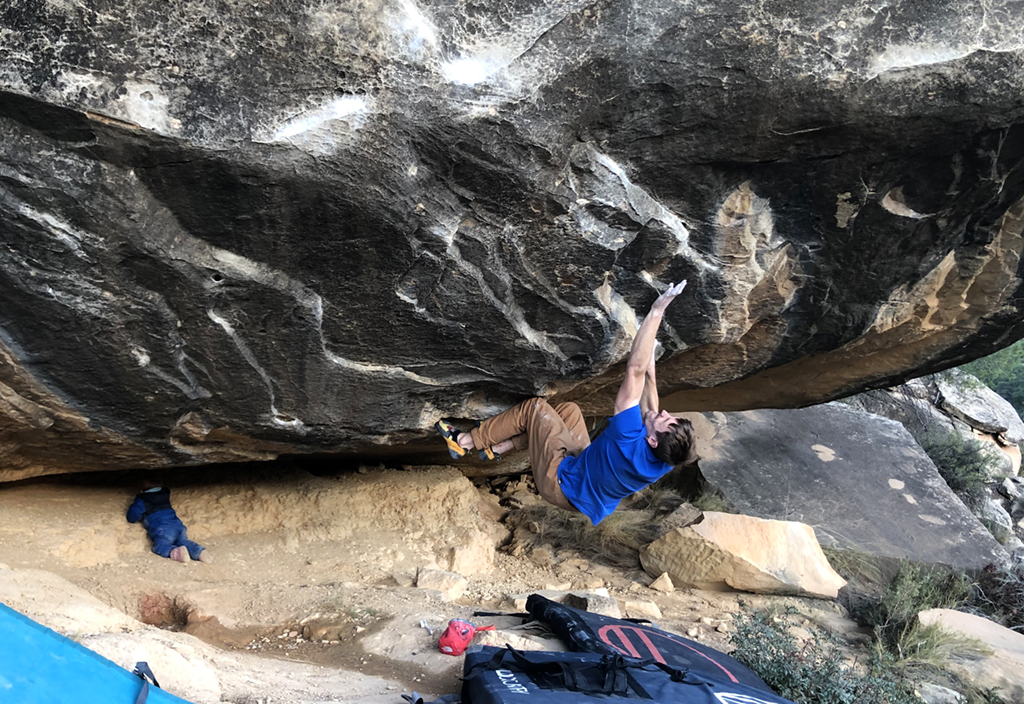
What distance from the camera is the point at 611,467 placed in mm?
3336

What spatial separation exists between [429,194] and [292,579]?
212cm

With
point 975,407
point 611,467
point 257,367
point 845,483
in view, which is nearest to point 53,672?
point 257,367

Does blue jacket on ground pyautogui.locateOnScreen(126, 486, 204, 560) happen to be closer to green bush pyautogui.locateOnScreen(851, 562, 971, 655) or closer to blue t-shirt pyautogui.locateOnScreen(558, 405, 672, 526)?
blue t-shirt pyautogui.locateOnScreen(558, 405, 672, 526)

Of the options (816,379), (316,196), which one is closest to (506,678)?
(316,196)

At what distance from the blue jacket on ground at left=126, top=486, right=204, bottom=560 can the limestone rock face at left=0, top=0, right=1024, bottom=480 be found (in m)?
0.45

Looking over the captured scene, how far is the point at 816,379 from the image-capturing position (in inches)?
188

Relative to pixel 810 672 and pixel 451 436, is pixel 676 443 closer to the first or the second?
pixel 451 436

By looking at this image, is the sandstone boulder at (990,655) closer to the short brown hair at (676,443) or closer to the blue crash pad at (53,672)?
the short brown hair at (676,443)

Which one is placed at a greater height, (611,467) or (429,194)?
(429,194)

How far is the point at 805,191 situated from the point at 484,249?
1318 millimetres

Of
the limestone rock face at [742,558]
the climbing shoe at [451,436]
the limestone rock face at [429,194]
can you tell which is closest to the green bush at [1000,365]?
the limestone rock face at [742,558]

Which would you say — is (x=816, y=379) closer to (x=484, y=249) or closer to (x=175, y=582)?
(x=484, y=249)

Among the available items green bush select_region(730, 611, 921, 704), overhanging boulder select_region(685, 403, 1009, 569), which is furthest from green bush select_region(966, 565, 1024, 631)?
green bush select_region(730, 611, 921, 704)

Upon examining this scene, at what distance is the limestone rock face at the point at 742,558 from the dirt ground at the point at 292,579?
95 millimetres
